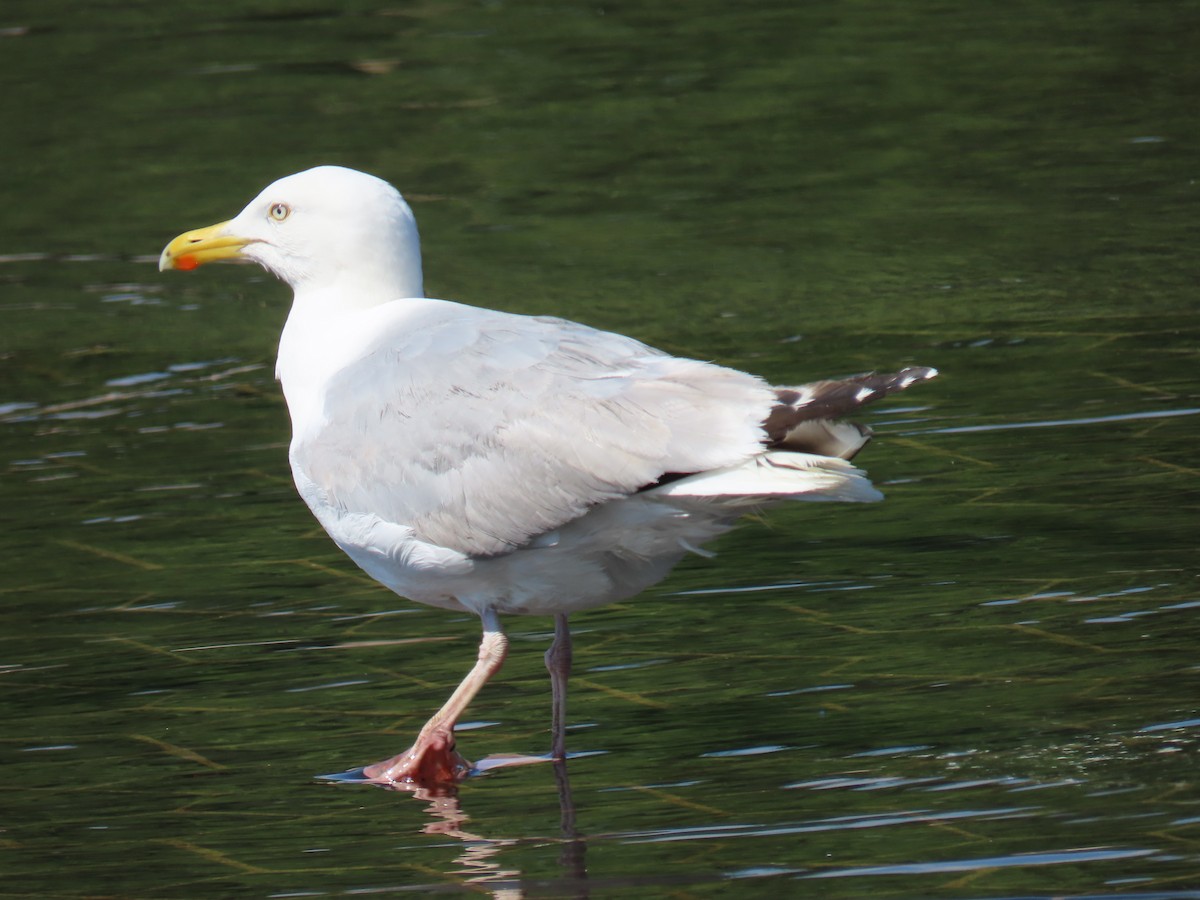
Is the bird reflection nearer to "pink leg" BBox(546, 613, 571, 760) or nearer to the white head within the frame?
"pink leg" BBox(546, 613, 571, 760)

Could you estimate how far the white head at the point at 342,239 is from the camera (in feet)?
17.7

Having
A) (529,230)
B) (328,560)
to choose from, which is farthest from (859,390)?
(529,230)

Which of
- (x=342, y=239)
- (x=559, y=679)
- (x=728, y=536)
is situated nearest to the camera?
(x=559, y=679)

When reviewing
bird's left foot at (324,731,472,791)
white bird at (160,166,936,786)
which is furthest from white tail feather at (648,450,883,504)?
bird's left foot at (324,731,472,791)

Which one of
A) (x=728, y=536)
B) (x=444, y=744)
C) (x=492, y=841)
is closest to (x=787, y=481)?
(x=492, y=841)

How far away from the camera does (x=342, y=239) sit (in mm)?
5387

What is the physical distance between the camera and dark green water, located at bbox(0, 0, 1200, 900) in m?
4.35

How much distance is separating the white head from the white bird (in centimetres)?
1

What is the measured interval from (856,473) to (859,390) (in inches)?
7.1

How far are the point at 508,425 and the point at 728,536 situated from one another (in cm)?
196

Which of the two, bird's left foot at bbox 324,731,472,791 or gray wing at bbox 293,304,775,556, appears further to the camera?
bird's left foot at bbox 324,731,472,791

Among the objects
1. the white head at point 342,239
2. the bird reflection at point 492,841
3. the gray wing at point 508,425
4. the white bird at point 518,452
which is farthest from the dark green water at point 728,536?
the white head at point 342,239

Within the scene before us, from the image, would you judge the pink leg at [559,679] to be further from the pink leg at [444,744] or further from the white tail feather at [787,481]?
the white tail feather at [787,481]

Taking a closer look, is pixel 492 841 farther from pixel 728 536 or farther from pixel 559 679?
pixel 728 536
